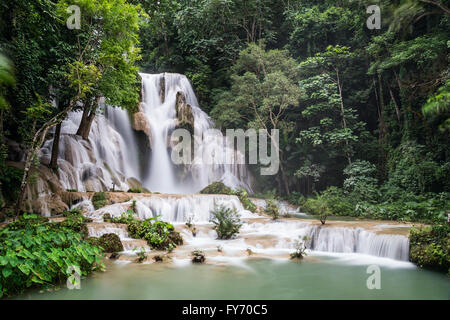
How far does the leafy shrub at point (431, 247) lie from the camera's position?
17.8 ft

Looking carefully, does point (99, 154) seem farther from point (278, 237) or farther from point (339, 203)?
point (339, 203)

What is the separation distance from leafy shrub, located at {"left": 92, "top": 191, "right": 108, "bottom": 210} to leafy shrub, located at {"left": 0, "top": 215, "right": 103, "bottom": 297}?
211 inches

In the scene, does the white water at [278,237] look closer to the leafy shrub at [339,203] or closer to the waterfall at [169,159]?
the leafy shrub at [339,203]

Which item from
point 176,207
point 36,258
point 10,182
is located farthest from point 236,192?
point 36,258

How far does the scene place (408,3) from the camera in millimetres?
11719

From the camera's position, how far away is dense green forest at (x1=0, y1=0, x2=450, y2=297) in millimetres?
7473

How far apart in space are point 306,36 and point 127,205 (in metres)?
15.7

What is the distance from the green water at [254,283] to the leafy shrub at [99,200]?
4772mm

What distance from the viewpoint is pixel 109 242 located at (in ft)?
21.8

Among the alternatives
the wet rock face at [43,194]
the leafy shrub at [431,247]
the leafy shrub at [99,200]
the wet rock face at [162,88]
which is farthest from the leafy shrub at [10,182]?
the leafy shrub at [431,247]

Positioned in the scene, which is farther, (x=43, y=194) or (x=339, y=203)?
(x=339, y=203)

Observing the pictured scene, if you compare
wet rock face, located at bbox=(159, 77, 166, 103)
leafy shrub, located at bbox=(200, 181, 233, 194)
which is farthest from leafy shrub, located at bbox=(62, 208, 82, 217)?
wet rock face, located at bbox=(159, 77, 166, 103)

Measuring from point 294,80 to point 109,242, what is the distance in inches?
559

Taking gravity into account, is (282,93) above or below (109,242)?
above
